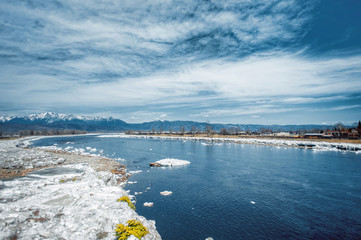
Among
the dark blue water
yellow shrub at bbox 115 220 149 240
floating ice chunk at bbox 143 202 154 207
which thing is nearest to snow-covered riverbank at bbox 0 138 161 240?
yellow shrub at bbox 115 220 149 240

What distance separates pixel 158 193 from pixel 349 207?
21.9m

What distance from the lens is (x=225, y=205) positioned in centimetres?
2069

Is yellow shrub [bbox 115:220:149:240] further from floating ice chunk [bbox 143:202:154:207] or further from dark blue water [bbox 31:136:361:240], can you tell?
floating ice chunk [bbox 143:202:154:207]

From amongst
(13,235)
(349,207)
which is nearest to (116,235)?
(13,235)

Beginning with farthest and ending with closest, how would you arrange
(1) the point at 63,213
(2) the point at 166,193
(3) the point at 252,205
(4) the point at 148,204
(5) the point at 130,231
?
(2) the point at 166,193 < (3) the point at 252,205 < (4) the point at 148,204 < (1) the point at 63,213 < (5) the point at 130,231

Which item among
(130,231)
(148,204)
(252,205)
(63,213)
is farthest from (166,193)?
(130,231)

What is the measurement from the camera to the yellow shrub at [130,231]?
10236 mm

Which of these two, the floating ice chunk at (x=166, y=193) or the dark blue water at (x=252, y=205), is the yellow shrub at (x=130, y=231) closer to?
the dark blue water at (x=252, y=205)

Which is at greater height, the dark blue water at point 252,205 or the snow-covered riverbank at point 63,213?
the snow-covered riverbank at point 63,213

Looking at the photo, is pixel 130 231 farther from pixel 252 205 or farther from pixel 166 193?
pixel 252 205

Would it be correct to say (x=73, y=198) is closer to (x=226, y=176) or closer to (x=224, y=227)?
(x=224, y=227)

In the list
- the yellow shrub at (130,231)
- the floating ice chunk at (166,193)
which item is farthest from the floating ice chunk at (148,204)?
the yellow shrub at (130,231)

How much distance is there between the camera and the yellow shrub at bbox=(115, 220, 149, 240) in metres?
10.2

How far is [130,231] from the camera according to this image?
10375 millimetres
